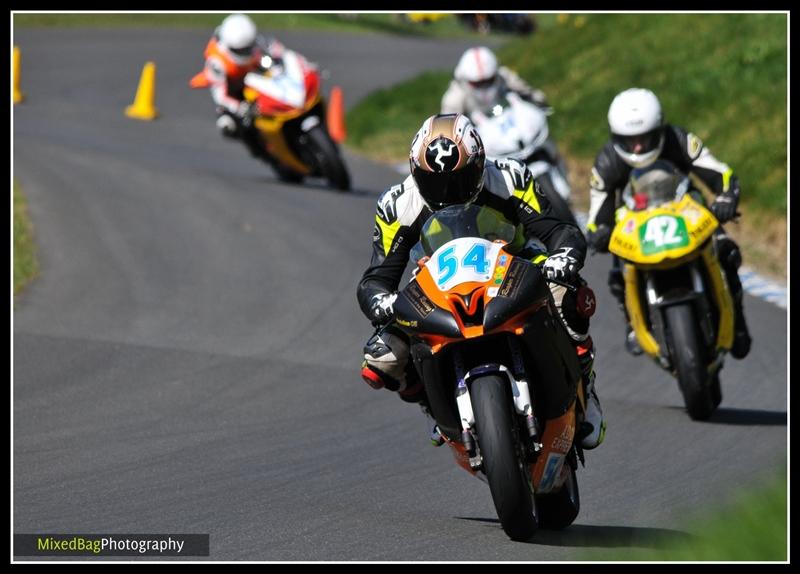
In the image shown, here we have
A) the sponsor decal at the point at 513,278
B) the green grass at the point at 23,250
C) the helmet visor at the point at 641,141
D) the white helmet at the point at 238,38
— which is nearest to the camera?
the sponsor decal at the point at 513,278

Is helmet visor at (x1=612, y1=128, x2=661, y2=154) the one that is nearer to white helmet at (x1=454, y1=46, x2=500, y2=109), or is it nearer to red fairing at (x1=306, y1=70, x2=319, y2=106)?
white helmet at (x1=454, y1=46, x2=500, y2=109)

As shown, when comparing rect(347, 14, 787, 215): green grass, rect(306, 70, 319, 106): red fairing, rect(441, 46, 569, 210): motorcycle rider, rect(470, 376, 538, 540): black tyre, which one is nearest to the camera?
rect(470, 376, 538, 540): black tyre

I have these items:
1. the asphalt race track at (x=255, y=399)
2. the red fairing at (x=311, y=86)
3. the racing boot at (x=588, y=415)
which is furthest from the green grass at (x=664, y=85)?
the racing boot at (x=588, y=415)

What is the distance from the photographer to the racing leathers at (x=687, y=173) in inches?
412

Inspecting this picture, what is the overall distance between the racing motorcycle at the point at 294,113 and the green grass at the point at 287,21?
1757 cm

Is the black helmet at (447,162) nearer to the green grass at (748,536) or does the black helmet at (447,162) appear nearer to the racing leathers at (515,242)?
the racing leathers at (515,242)

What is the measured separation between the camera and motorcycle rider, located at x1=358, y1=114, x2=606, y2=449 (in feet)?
21.6

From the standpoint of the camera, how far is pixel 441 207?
22.0ft

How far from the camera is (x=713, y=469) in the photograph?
8.58 meters

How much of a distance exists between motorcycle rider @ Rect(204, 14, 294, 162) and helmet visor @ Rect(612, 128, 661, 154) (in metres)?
9.13

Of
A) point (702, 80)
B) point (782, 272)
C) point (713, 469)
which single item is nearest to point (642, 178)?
point (713, 469)

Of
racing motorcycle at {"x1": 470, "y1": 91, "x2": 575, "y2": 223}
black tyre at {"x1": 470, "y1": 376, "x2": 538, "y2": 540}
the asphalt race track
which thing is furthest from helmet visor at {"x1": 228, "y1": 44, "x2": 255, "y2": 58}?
black tyre at {"x1": 470, "y1": 376, "x2": 538, "y2": 540}

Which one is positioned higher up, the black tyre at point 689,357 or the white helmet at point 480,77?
the black tyre at point 689,357

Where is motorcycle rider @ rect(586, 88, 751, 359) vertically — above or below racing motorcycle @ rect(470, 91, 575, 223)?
above
